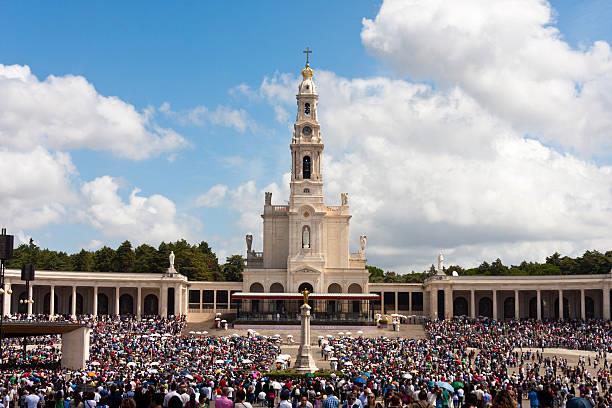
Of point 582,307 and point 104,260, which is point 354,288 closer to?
point 582,307

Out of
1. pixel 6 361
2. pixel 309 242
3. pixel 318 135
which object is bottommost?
pixel 6 361

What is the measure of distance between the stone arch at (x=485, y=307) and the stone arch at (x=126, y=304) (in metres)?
39.5

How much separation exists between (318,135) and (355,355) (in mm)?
44640

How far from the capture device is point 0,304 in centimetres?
8244

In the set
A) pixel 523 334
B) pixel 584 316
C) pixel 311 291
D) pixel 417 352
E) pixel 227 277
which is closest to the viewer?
pixel 417 352

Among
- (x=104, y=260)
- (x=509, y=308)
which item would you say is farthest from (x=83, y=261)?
(x=509, y=308)

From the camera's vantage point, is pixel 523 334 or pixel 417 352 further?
pixel 523 334

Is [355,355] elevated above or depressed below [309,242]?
below

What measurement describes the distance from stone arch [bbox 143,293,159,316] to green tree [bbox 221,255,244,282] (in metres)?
31.1

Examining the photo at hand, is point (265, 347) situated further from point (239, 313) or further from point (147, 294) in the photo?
point (147, 294)

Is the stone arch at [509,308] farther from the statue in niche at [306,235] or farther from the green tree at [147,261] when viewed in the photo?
the green tree at [147,261]

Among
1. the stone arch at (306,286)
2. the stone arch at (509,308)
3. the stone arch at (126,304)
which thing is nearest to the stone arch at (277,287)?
the stone arch at (306,286)

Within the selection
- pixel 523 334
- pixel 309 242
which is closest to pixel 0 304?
pixel 309 242

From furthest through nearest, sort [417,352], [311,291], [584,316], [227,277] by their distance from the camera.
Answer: [227,277] → [311,291] → [584,316] → [417,352]
